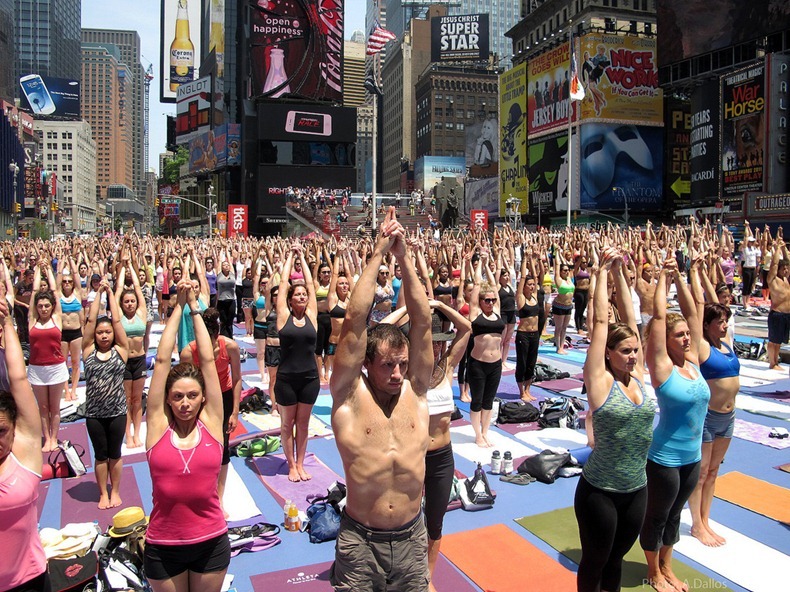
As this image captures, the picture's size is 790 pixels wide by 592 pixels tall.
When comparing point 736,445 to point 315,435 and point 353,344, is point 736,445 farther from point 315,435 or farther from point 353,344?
point 353,344

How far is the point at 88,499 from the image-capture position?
6402 millimetres

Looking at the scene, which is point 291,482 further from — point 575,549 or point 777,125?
point 777,125

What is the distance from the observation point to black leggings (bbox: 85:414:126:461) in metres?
6.01

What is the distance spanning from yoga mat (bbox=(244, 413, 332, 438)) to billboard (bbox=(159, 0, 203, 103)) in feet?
397

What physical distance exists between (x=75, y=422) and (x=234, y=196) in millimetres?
68362

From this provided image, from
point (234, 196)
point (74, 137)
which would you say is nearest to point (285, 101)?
point (234, 196)

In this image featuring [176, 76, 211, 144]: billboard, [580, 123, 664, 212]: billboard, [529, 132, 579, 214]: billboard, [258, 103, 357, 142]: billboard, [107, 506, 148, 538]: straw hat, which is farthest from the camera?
[176, 76, 211, 144]: billboard

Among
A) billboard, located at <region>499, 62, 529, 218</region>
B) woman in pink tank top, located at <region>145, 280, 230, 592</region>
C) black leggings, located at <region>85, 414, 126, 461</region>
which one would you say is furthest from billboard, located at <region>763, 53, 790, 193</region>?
woman in pink tank top, located at <region>145, 280, 230, 592</region>

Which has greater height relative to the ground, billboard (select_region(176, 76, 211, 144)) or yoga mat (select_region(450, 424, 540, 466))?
billboard (select_region(176, 76, 211, 144))

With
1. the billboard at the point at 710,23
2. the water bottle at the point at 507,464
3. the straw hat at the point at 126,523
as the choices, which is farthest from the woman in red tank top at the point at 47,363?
the billboard at the point at 710,23

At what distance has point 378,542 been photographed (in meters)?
3.33

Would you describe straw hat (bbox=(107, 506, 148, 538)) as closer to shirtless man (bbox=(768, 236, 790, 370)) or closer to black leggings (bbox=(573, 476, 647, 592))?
black leggings (bbox=(573, 476, 647, 592))

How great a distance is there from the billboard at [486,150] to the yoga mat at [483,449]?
316ft

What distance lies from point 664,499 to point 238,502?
3808mm
